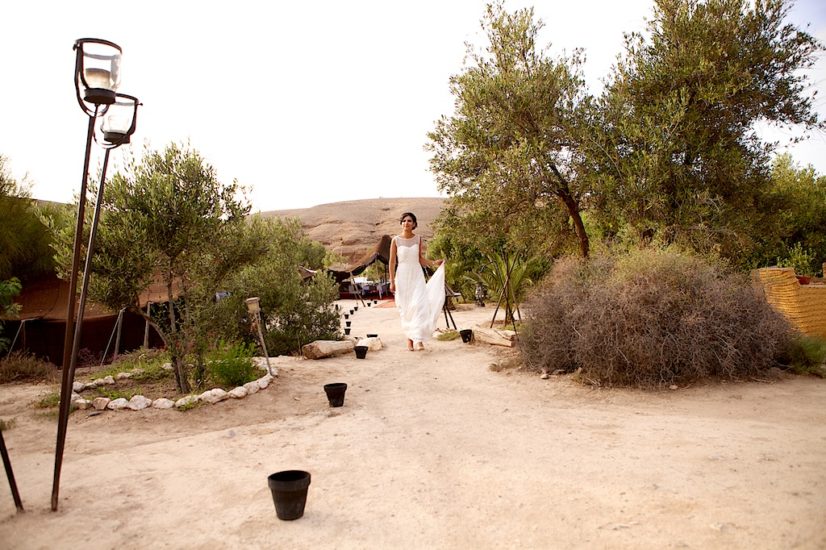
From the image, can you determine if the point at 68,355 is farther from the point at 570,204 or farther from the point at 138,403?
the point at 570,204

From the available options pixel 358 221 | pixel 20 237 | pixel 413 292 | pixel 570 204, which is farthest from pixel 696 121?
pixel 358 221

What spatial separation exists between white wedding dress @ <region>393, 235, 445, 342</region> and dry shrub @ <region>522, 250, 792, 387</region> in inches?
137

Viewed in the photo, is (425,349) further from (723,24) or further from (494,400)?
(723,24)

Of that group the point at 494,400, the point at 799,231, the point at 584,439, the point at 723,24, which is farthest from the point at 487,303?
the point at 584,439

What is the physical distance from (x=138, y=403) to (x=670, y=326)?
6.10 meters

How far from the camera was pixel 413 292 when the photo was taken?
9844mm

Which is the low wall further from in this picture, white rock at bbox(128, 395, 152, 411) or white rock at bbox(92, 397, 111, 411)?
white rock at bbox(92, 397, 111, 411)

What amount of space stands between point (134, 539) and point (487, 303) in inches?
716

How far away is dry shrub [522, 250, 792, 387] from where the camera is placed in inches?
243

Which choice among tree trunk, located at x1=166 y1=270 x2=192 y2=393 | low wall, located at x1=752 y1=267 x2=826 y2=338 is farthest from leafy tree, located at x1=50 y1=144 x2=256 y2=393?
low wall, located at x1=752 y1=267 x2=826 y2=338

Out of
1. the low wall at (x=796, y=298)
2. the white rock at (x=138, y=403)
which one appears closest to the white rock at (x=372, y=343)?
the white rock at (x=138, y=403)

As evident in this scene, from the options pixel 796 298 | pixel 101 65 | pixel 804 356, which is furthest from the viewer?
pixel 796 298

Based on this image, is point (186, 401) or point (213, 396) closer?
point (186, 401)

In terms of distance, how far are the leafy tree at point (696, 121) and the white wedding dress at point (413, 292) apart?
348 cm
